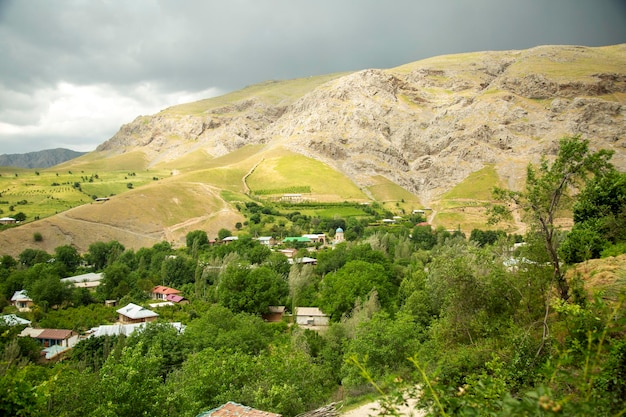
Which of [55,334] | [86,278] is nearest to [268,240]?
[86,278]

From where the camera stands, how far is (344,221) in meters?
95.2

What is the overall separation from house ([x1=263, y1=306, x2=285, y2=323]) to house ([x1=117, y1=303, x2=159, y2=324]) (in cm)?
1120

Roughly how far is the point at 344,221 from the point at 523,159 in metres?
73.3

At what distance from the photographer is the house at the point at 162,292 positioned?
51.2m

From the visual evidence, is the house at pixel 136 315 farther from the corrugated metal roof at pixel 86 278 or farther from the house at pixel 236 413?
the house at pixel 236 413

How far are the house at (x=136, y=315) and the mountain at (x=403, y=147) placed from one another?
46.3 m

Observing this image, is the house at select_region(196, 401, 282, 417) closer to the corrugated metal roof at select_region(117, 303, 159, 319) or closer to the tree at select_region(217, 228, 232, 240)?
the corrugated metal roof at select_region(117, 303, 159, 319)

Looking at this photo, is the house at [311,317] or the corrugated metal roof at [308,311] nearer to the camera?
the house at [311,317]

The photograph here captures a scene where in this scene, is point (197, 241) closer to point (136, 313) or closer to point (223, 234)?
point (223, 234)

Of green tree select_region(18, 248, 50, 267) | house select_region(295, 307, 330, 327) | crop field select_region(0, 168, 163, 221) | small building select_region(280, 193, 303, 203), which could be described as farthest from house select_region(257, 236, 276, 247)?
crop field select_region(0, 168, 163, 221)

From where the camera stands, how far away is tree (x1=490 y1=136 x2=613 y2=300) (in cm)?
1245

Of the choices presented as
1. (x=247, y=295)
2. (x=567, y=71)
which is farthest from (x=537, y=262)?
(x=567, y=71)

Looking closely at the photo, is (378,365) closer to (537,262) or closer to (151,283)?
(537,262)

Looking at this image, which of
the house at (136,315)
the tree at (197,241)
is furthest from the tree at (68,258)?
the house at (136,315)
